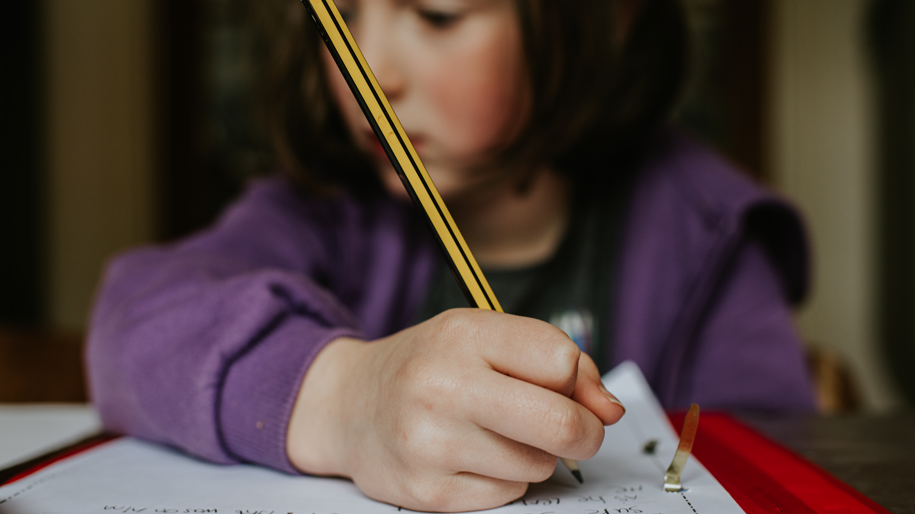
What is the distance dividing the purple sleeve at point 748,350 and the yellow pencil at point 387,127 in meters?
0.32

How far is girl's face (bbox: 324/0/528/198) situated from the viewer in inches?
15.9

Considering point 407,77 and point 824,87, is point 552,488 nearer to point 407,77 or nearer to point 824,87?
point 407,77

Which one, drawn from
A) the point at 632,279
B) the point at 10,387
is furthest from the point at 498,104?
the point at 10,387

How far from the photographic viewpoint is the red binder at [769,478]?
19 centimetres

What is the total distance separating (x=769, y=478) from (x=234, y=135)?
1359 millimetres

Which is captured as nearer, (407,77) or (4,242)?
(407,77)

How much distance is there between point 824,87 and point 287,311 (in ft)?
4.57

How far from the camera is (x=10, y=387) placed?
0.50 meters

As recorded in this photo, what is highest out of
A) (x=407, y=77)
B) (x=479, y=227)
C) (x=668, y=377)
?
(x=407, y=77)

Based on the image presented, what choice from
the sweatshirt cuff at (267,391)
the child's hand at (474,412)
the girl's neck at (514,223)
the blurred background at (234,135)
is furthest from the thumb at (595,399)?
the blurred background at (234,135)

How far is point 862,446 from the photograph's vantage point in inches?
11.5

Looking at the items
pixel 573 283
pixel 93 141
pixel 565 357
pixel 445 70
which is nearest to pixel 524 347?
pixel 565 357

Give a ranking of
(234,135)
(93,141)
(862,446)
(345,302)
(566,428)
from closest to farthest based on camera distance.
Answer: (566,428)
(862,446)
(345,302)
(93,141)
(234,135)

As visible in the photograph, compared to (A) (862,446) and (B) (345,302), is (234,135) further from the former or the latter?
(A) (862,446)
